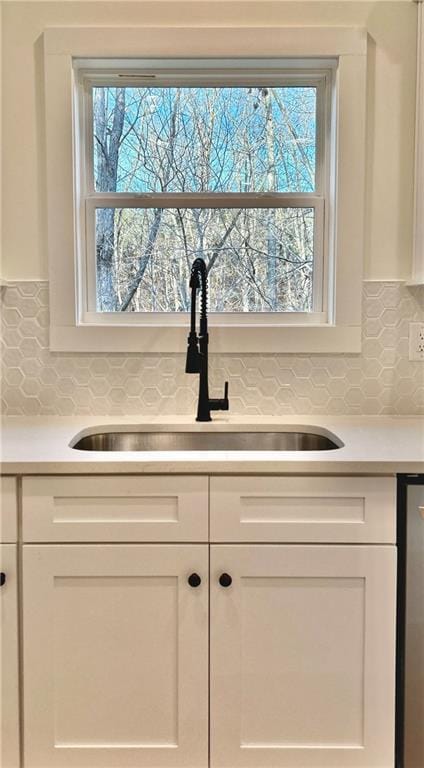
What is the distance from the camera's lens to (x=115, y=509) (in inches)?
60.6

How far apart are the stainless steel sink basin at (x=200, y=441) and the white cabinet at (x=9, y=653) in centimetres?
54

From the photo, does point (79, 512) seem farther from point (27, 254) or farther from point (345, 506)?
point (27, 254)

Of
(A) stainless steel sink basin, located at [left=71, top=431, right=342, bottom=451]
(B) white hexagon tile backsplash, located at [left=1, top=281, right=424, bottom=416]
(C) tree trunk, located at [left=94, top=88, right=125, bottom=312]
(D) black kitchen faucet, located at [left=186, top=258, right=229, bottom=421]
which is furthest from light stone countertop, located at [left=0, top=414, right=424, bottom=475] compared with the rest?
(C) tree trunk, located at [left=94, top=88, right=125, bottom=312]

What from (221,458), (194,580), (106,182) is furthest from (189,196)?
(194,580)

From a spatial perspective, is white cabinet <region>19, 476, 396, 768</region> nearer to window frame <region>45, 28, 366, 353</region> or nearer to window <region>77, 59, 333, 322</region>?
window frame <region>45, 28, 366, 353</region>

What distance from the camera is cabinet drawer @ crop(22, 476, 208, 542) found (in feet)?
5.02

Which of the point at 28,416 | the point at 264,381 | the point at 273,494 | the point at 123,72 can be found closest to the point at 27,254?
the point at 28,416

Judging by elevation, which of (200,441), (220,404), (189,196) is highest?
(189,196)

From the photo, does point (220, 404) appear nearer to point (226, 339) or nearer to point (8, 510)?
point (226, 339)

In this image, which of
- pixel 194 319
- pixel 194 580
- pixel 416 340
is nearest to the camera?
pixel 194 580

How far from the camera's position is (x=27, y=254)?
210cm

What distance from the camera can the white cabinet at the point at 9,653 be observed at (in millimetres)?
1545

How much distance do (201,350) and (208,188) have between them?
61 cm

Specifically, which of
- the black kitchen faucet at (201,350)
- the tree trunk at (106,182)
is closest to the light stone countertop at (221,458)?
the black kitchen faucet at (201,350)
